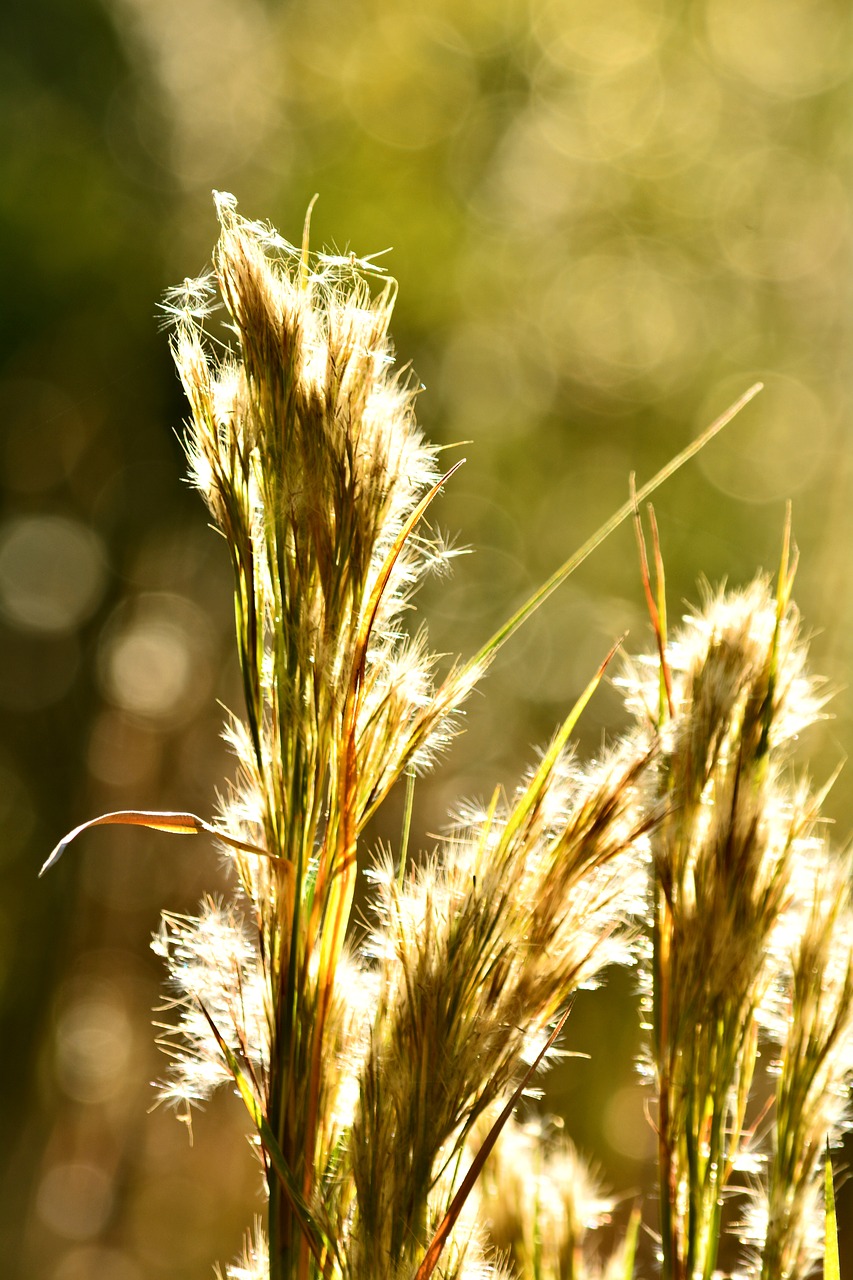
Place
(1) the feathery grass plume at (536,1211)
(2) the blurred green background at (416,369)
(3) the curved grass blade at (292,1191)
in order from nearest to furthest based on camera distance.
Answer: (3) the curved grass blade at (292,1191) → (1) the feathery grass plume at (536,1211) → (2) the blurred green background at (416,369)

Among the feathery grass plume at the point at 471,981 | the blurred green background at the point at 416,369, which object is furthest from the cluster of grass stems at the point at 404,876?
the blurred green background at the point at 416,369

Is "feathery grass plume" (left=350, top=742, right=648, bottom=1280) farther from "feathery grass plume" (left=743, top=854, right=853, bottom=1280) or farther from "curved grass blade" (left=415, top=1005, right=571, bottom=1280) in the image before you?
"feathery grass plume" (left=743, top=854, right=853, bottom=1280)

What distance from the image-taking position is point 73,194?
6.79 feet

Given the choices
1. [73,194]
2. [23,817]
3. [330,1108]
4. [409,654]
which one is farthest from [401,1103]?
[73,194]

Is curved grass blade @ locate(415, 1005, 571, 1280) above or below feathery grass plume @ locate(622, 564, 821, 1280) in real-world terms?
below

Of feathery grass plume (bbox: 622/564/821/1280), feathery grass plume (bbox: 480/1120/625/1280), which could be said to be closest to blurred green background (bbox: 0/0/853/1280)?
feathery grass plume (bbox: 480/1120/625/1280)

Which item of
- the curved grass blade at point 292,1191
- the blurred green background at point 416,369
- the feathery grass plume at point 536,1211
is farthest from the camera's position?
the blurred green background at point 416,369

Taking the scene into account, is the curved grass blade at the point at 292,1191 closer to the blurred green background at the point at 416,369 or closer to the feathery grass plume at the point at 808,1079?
the feathery grass plume at the point at 808,1079

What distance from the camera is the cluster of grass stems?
44cm

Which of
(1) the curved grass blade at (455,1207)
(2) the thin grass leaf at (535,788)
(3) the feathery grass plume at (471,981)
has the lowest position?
(1) the curved grass blade at (455,1207)

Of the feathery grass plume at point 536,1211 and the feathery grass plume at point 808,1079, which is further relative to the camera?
the feathery grass plume at point 536,1211

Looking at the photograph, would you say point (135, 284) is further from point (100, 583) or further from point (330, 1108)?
point (330, 1108)

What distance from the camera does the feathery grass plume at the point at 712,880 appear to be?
481mm

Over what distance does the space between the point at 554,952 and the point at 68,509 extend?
1.98 metres
